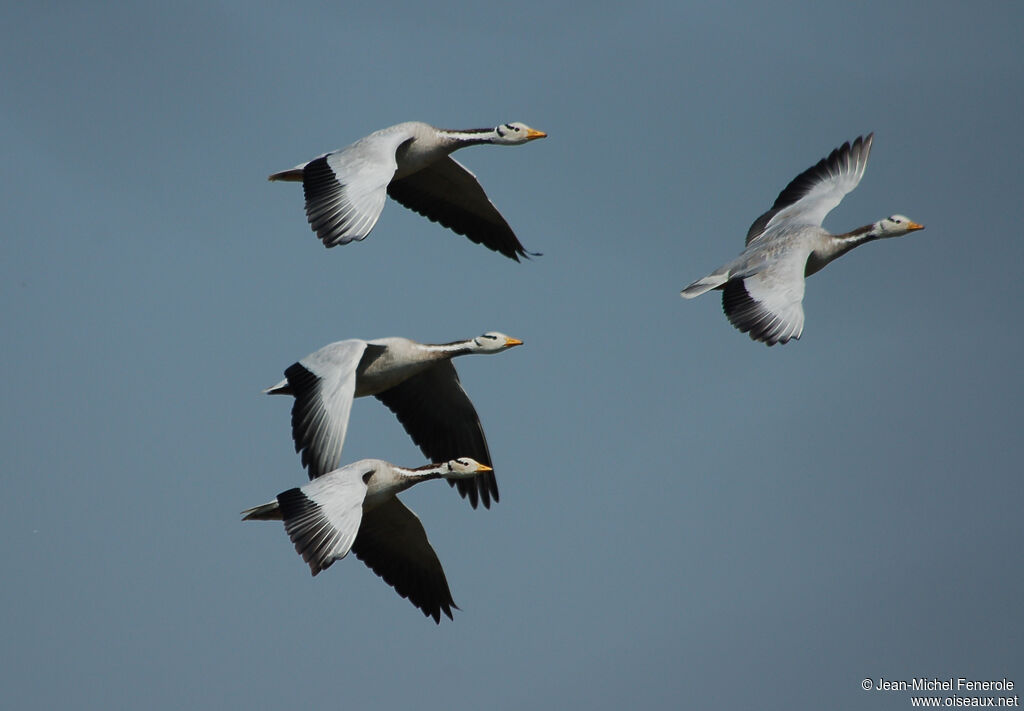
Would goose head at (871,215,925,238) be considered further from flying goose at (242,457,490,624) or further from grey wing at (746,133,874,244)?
flying goose at (242,457,490,624)

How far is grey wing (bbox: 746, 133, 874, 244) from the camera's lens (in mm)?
20578

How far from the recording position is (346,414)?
14602 millimetres

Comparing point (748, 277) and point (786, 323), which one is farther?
point (748, 277)

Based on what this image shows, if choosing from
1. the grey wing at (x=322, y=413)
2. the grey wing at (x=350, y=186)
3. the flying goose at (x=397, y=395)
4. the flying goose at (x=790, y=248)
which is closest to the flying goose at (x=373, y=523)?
the grey wing at (x=322, y=413)

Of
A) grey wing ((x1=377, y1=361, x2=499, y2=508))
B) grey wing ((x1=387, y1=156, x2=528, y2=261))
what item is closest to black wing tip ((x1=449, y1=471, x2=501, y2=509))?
grey wing ((x1=377, y1=361, x2=499, y2=508))

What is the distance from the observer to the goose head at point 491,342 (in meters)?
17.2

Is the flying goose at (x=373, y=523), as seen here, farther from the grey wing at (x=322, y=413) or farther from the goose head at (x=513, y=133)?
the goose head at (x=513, y=133)

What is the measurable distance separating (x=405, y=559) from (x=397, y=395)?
245 centimetres

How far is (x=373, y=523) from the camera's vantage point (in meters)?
16.8

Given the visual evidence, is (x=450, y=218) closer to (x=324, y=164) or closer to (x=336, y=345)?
(x=324, y=164)

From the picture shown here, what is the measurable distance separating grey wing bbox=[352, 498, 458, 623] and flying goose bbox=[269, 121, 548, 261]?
378cm

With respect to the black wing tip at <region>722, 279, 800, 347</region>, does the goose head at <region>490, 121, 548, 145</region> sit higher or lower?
higher

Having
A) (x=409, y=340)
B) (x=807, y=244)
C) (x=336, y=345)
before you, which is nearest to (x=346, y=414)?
(x=336, y=345)

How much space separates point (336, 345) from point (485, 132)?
165 inches
